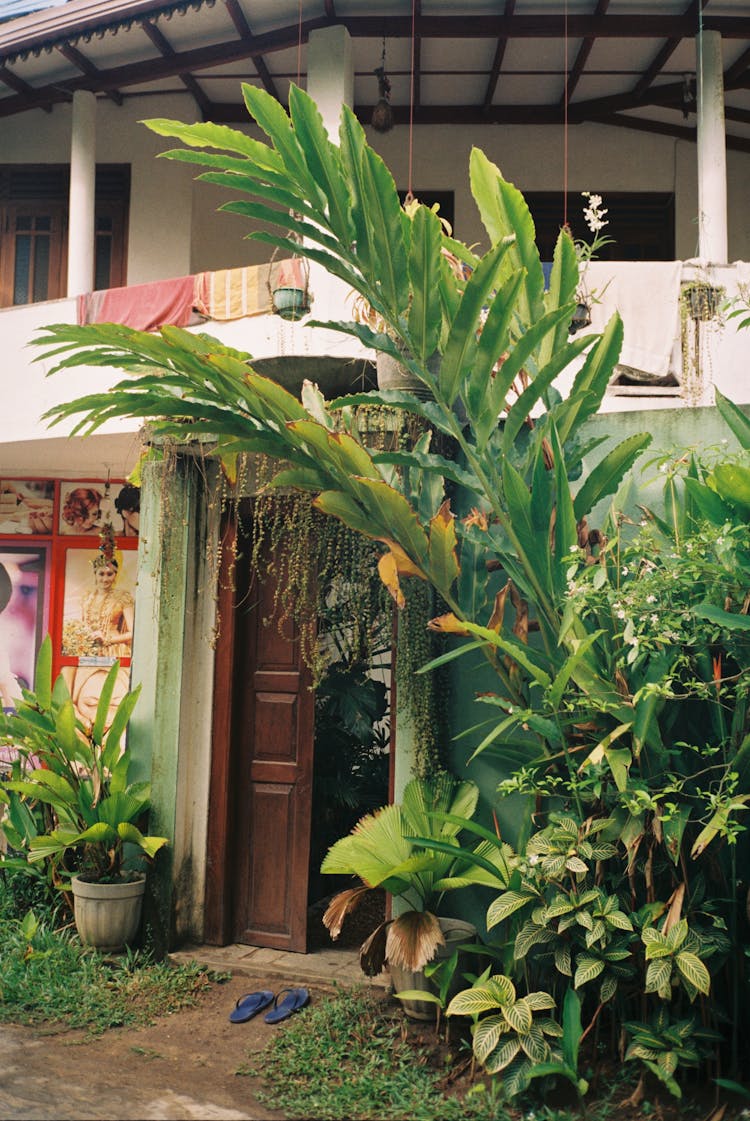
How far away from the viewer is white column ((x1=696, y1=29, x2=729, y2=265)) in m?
7.96

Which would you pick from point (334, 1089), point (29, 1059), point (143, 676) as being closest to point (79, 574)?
point (143, 676)

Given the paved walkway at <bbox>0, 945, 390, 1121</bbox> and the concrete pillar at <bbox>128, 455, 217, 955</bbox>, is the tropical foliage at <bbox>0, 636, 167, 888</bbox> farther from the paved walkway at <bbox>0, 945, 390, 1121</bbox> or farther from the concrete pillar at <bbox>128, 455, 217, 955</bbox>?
the paved walkway at <bbox>0, 945, 390, 1121</bbox>

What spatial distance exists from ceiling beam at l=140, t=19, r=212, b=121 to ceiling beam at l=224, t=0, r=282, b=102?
0.64m

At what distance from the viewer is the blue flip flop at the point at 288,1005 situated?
473 cm

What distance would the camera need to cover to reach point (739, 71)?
29.1 feet

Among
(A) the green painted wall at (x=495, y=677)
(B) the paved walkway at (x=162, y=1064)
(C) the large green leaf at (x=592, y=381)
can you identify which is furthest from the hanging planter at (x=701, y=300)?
(B) the paved walkway at (x=162, y=1064)

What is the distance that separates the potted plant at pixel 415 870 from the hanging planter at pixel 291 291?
4.08 meters

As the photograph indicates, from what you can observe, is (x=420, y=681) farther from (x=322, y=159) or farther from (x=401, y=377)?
(x=322, y=159)

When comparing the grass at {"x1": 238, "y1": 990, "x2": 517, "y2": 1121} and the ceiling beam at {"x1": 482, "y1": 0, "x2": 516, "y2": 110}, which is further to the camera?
the ceiling beam at {"x1": 482, "y1": 0, "x2": 516, "y2": 110}

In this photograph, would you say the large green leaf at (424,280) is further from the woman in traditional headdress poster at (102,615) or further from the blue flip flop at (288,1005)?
the woman in traditional headdress poster at (102,615)

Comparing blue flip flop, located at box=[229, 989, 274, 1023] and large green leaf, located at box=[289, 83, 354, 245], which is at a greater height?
large green leaf, located at box=[289, 83, 354, 245]

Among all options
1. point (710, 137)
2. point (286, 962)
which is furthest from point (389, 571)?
point (710, 137)

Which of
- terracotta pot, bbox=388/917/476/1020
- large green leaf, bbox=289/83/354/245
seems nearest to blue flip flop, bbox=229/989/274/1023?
terracotta pot, bbox=388/917/476/1020

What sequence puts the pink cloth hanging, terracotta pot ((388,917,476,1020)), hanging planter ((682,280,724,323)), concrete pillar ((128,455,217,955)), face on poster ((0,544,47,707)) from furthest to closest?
face on poster ((0,544,47,707)) → the pink cloth hanging → hanging planter ((682,280,724,323)) → concrete pillar ((128,455,217,955)) → terracotta pot ((388,917,476,1020))
